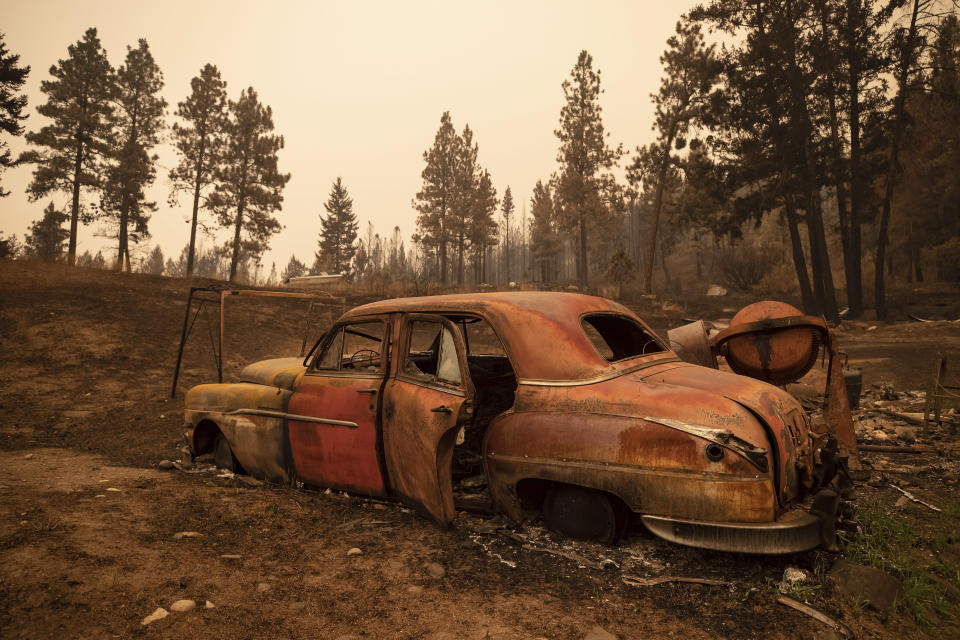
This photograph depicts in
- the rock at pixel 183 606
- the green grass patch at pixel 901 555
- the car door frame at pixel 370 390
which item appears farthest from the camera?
the car door frame at pixel 370 390

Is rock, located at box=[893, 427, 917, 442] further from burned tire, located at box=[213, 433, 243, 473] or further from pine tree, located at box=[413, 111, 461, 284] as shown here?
pine tree, located at box=[413, 111, 461, 284]

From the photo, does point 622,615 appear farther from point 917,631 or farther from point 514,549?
point 917,631

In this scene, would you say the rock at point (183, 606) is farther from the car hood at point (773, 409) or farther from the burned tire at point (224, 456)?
the car hood at point (773, 409)

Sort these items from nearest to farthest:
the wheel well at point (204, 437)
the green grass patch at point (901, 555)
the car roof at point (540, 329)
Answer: the green grass patch at point (901, 555)
the car roof at point (540, 329)
the wheel well at point (204, 437)

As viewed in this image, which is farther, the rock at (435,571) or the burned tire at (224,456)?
the burned tire at (224,456)

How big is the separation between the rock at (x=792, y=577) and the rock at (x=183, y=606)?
302 cm

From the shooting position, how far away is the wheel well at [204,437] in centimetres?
516

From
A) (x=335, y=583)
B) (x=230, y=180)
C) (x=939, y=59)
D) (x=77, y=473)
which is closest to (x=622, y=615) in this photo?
(x=335, y=583)

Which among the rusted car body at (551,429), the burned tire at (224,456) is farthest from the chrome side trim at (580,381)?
the burned tire at (224,456)

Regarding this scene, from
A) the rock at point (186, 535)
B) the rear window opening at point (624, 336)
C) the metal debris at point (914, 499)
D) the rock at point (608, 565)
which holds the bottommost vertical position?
the rock at point (186, 535)

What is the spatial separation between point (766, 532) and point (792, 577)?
483mm

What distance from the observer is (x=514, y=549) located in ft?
10.7

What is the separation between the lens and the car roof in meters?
3.21

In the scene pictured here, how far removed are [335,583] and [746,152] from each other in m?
23.1
